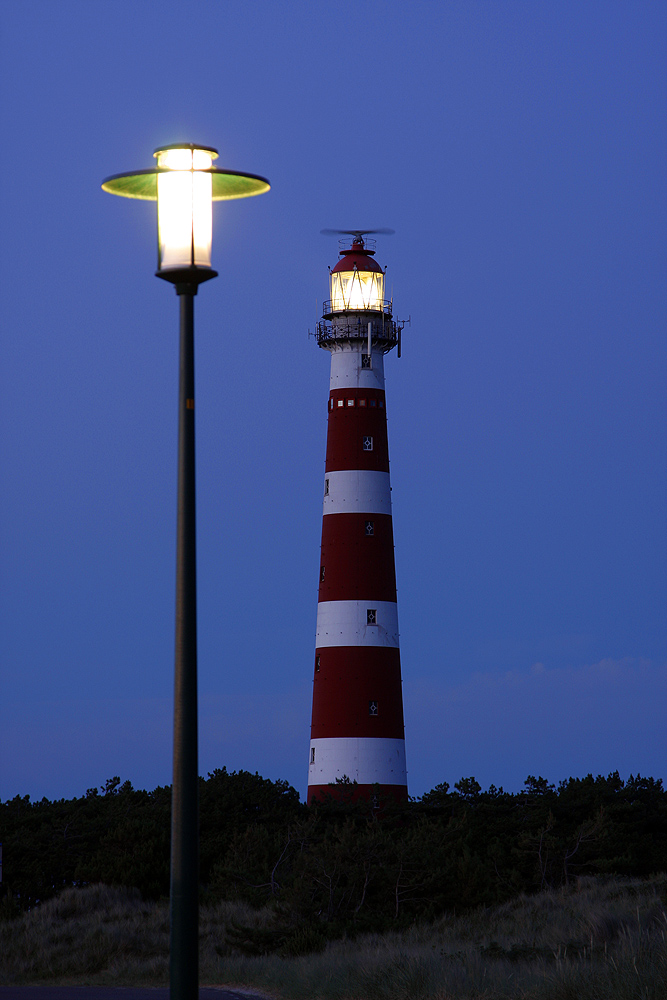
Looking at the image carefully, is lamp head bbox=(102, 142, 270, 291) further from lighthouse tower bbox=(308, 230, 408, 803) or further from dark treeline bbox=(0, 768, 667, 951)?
lighthouse tower bbox=(308, 230, 408, 803)

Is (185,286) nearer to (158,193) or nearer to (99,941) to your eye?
(158,193)

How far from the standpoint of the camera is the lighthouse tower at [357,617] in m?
38.7

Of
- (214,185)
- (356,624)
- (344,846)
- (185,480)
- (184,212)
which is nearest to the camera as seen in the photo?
(185,480)

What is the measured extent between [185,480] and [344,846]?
17.5 meters

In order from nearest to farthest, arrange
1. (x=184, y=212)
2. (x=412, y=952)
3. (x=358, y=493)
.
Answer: (x=184, y=212)
(x=412, y=952)
(x=358, y=493)

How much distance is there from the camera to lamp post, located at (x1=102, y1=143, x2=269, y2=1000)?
31.6ft

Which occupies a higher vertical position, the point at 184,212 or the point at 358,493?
the point at 358,493

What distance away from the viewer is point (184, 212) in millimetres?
10328

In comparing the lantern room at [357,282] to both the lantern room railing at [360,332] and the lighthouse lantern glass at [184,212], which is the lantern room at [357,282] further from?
the lighthouse lantern glass at [184,212]

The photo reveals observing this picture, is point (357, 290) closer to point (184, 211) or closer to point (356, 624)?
point (356, 624)

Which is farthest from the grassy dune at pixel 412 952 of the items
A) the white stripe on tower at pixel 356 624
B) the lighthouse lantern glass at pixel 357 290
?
the lighthouse lantern glass at pixel 357 290

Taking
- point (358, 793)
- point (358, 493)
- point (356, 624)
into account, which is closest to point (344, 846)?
point (358, 793)

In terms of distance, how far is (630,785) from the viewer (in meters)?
41.5

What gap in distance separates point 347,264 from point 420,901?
73.8ft
